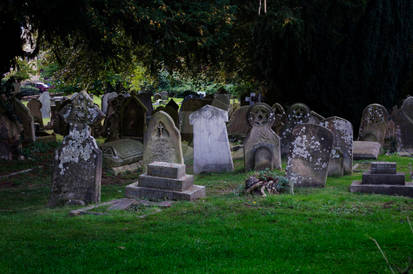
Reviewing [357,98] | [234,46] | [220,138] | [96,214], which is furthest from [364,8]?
[96,214]

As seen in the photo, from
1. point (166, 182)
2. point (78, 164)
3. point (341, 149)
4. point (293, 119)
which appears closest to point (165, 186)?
point (166, 182)

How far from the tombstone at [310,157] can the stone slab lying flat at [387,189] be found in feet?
3.18

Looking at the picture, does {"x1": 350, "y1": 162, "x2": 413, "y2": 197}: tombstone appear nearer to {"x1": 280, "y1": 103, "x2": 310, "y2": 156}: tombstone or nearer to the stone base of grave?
the stone base of grave

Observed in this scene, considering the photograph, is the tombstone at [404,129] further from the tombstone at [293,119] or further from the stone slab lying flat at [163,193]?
the stone slab lying flat at [163,193]

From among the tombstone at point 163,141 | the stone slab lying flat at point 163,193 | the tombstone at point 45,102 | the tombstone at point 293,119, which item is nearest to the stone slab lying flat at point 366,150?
the tombstone at point 293,119

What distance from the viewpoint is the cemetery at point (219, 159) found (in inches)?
230

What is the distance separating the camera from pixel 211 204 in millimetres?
8383

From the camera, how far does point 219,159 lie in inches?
527

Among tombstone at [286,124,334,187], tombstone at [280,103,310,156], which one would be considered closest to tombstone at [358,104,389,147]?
tombstone at [280,103,310,156]

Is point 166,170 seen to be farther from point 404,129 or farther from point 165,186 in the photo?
point 404,129

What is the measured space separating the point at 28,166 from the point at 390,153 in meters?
10.3

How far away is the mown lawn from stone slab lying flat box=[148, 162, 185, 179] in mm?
746

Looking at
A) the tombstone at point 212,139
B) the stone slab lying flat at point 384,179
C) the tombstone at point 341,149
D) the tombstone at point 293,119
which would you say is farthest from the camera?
the tombstone at point 293,119

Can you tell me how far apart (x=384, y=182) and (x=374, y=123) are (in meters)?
6.86
